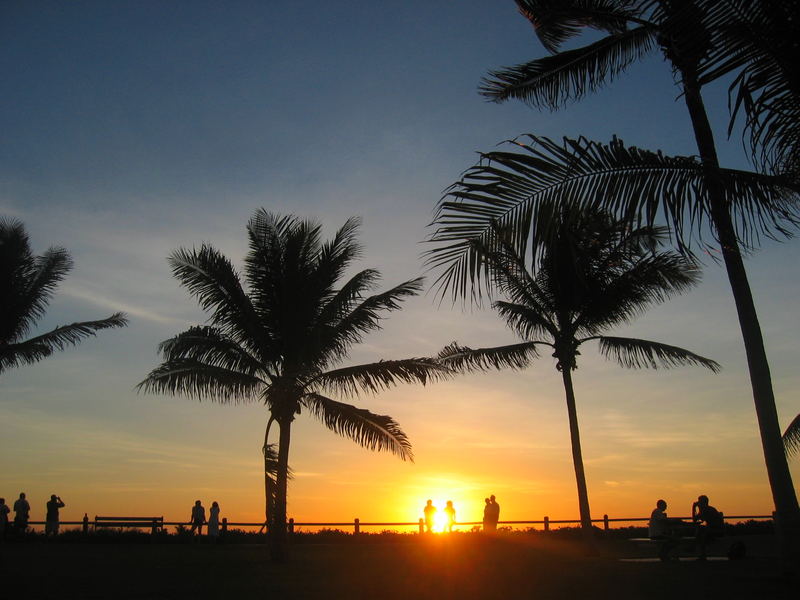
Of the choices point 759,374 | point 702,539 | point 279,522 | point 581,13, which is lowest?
point 702,539

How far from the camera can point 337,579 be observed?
13.3m

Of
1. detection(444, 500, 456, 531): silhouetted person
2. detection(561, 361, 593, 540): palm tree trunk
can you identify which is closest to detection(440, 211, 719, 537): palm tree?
detection(561, 361, 593, 540): palm tree trunk

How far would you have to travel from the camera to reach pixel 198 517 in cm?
2730

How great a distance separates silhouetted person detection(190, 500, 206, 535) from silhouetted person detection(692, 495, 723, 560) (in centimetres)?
1779

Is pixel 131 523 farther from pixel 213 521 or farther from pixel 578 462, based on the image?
pixel 578 462

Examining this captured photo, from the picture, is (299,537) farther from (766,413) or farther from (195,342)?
(766,413)

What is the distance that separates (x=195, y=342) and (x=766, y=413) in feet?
42.8

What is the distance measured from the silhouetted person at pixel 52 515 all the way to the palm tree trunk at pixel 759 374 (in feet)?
78.7

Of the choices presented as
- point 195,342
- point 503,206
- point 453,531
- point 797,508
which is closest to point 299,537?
point 453,531

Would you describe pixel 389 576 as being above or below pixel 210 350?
below

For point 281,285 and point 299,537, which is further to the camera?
point 299,537

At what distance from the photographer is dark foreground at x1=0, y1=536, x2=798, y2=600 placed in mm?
11031

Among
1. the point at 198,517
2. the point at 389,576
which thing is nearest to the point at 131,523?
the point at 198,517

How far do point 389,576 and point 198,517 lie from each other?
51.5ft
